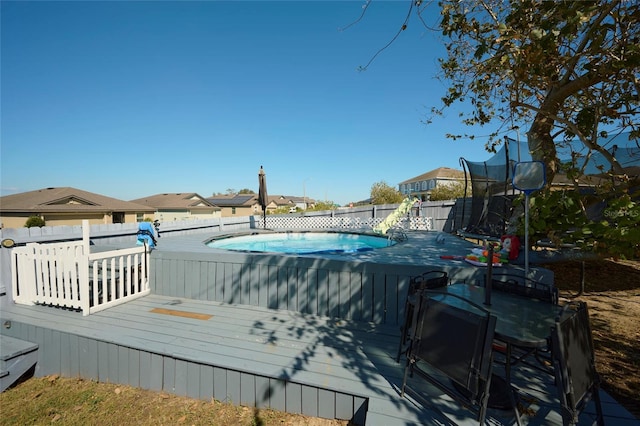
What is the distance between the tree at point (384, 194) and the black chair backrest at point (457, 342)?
30.0 metres

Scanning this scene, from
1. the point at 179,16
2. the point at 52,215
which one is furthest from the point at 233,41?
the point at 52,215

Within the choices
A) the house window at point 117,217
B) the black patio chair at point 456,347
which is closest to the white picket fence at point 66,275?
the black patio chair at point 456,347

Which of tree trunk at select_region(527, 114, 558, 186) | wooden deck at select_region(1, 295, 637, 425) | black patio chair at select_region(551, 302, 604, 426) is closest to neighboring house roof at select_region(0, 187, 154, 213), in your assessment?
wooden deck at select_region(1, 295, 637, 425)

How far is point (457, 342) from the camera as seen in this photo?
1722 millimetres

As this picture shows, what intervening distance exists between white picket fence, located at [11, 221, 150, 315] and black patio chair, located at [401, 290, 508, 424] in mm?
4066

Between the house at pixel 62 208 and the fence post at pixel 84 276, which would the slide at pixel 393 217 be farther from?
the house at pixel 62 208

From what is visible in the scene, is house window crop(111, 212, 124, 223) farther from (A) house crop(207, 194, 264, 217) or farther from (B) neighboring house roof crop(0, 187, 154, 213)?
(A) house crop(207, 194, 264, 217)

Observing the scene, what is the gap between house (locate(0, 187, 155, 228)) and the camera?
62.5 feet

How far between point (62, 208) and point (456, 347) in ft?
91.8

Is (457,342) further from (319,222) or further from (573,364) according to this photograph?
(319,222)

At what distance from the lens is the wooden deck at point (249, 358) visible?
2.02m

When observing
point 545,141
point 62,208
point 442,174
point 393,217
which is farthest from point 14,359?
point 442,174

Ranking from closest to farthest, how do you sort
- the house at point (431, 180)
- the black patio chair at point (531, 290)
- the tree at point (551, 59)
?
the black patio chair at point (531, 290)
the tree at point (551, 59)
the house at point (431, 180)

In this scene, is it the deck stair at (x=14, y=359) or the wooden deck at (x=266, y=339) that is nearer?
the wooden deck at (x=266, y=339)
